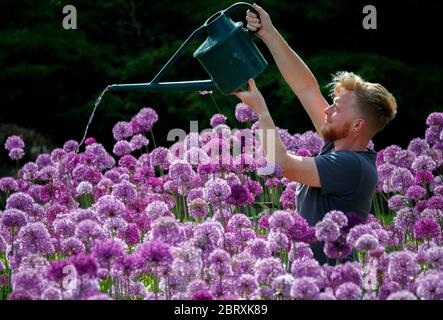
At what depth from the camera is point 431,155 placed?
492 centimetres

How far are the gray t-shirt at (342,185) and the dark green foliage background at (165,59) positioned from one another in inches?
217

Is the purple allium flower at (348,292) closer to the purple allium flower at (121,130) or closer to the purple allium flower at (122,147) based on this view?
the purple allium flower at (122,147)

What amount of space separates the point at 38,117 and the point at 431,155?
6.88 metres

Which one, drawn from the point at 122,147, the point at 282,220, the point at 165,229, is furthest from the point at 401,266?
the point at 122,147

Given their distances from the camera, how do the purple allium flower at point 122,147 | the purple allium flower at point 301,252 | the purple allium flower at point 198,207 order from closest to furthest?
the purple allium flower at point 301,252
the purple allium flower at point 198,207
the purple allium flower at point 122,147

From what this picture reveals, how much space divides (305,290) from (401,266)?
0.54m

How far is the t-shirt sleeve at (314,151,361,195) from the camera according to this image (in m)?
3.41

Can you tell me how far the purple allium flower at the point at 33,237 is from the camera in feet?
10.7

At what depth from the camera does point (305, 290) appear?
96.8 inches

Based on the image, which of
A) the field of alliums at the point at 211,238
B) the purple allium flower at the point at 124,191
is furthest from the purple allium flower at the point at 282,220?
the purple allium flower at the point at 124,191

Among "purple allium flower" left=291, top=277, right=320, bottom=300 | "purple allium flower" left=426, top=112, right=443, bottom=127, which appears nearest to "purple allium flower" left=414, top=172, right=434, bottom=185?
"purple allium flower" left=426, top=112, right=443, bottom=127

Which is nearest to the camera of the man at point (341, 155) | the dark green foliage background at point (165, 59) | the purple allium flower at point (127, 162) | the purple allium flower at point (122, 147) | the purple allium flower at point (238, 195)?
the man at point (341, 155)

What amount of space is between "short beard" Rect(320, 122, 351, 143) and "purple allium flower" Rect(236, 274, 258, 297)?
→ 1040 millimetres

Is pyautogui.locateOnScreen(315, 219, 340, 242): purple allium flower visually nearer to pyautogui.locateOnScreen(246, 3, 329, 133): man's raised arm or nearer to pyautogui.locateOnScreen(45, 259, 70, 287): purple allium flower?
pyautogui.locateOnScreen(45, 259, 70, 287): purple allium flower
